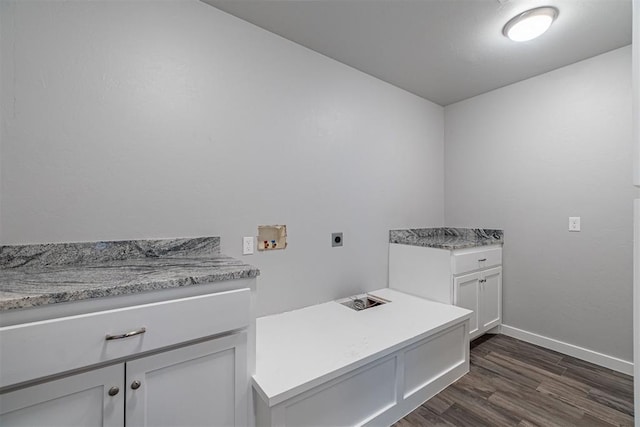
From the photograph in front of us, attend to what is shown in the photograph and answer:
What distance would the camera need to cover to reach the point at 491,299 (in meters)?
2.48

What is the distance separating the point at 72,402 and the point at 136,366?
183mm

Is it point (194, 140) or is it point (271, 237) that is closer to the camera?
point (194, 140)

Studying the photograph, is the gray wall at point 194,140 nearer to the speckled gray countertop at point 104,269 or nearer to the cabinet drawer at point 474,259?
the speckled gray countertop at point 104,269

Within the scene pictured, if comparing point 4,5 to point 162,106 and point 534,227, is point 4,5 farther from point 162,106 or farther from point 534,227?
point 534,227

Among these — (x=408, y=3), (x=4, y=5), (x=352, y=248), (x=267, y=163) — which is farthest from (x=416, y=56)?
(x=4, y=5)

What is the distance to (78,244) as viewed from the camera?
132cm

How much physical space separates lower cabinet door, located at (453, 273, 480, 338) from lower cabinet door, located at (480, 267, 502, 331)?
4.0 inches

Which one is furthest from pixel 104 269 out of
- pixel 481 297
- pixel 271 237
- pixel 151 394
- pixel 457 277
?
pixel 481 297

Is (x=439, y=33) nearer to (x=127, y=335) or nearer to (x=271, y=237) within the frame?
(x=271, y=237)

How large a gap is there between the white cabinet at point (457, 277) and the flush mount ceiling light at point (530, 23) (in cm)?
156

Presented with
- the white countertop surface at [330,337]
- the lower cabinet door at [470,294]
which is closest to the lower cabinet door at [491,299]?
the lower cabinet door at [470,294]

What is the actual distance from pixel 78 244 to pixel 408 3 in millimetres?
2236

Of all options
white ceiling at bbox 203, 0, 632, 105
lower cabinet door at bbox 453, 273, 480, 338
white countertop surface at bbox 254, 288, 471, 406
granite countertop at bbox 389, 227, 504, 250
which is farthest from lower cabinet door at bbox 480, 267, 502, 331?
white ceiling at bbox 203, 0, 632, 105

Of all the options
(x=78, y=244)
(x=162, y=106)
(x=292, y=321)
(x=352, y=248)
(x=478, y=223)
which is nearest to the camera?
(x=78, y=244)
